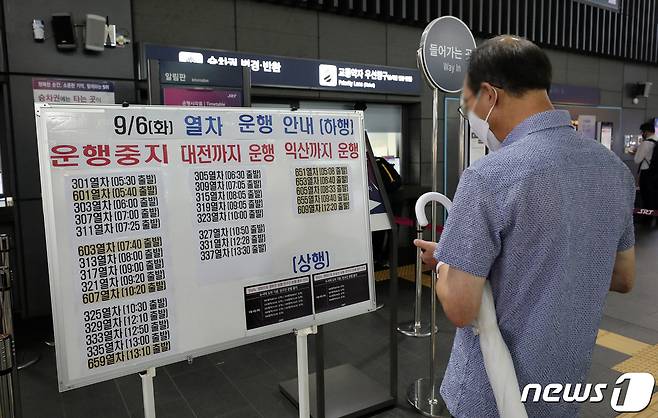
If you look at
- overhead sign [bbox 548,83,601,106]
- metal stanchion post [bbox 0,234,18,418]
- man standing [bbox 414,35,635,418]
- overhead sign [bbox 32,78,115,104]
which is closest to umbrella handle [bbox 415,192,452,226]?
man standing [bbox 414,35,635,418]

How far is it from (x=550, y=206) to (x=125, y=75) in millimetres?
4021

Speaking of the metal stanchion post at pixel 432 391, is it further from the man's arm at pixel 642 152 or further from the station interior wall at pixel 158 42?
the man's arm at pixel 642 152

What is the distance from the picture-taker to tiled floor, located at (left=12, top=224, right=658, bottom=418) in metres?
2.82

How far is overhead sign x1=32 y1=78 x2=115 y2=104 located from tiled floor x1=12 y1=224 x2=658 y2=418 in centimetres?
187

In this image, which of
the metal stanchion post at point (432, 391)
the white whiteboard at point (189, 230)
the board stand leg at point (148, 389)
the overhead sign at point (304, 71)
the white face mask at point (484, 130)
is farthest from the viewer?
the overhead sign at point (304, 71)

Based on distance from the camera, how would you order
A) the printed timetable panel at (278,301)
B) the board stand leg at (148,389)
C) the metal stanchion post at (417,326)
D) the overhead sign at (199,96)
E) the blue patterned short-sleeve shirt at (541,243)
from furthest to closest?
1. the metal stanchion post at (417,326)
2. the overhead sign at (199,96)
3. the printed timetable panel at (278,301)
4. the board stand leg at (148,389)
5. the blue patterned short-sleeve shirt at (541,243)

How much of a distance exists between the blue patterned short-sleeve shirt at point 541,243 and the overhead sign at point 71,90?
12.0 ft

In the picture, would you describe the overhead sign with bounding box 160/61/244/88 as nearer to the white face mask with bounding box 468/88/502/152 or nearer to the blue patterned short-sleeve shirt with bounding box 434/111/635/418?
the white face mask with bounding box 468/88/502/152

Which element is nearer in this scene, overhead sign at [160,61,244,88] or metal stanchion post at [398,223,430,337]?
overhead sign at [160,61,244,88]

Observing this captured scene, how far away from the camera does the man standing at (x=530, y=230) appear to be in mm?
1128

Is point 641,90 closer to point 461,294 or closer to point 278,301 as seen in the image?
point 278,301

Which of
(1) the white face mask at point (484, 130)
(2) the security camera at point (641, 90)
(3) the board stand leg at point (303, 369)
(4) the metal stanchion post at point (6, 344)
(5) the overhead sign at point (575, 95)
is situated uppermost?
(2) the security camera at point (641, 90)

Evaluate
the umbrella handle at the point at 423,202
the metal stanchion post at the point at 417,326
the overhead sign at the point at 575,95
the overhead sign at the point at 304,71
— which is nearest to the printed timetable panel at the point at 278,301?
the umbrella handle at the point at 423,202

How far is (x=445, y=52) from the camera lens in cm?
304
